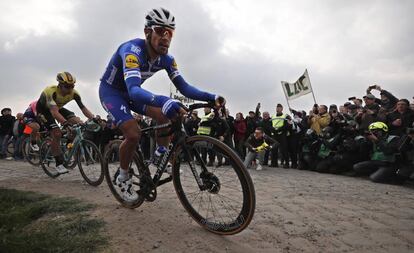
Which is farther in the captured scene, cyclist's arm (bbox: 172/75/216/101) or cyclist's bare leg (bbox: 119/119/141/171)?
cyclist's bare leg (bbox: 119/119/141/171)

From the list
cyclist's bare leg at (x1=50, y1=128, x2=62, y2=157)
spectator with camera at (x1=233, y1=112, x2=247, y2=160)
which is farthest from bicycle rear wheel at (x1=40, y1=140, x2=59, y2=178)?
spectator with camera at (x1=233, y1=112, x2=247, y2=160)

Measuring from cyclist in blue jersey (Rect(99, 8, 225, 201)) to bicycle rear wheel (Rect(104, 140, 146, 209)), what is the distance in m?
0.11

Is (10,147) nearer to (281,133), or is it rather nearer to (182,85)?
(281,133)

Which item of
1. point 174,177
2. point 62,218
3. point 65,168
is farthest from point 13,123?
point 174,177

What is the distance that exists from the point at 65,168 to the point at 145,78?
15.4 feet

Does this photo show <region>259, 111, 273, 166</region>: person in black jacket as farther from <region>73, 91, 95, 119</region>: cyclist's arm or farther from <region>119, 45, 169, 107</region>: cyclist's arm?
<region>119, 45, 169, 107</region>: cyclist's arm

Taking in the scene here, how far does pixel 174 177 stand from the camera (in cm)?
407

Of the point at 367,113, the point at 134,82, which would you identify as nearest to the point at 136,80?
the point at 134,82

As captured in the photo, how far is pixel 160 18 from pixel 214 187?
223 cm

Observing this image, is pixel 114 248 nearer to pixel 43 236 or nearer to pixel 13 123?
pixel 43 236

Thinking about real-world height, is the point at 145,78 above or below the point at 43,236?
above

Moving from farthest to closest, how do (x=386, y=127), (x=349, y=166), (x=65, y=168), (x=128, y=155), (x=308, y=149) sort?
(x=308, y=149), (x=349, y=166), (x=386, y=127), (x=65, y=168), (x=128, y=155)

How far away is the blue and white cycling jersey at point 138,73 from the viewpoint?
3.77 metres

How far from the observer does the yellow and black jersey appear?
7.66 meters
